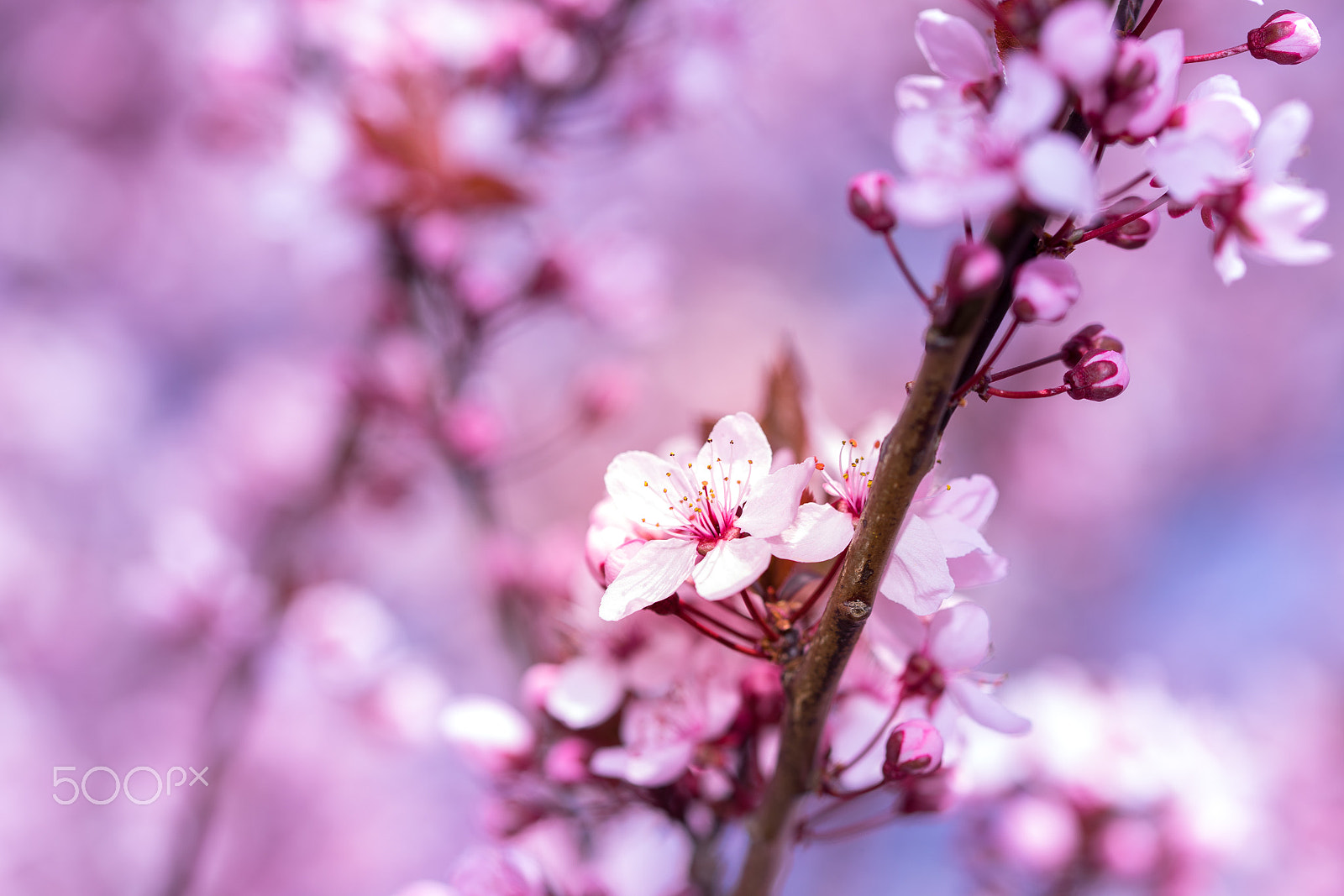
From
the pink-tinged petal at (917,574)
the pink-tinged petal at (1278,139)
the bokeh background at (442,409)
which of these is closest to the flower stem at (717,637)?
the pink-tinged petal at (917,574)

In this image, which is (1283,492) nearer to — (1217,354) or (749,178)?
(1217,354)

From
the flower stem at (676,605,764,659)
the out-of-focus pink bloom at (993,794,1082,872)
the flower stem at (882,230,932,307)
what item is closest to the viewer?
the flower stem at (882,230,932,307)

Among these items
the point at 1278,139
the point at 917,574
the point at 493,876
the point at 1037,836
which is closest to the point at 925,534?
the point at 917,574

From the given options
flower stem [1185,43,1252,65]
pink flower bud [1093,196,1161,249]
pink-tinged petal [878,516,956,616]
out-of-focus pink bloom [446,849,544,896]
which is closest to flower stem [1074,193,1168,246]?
pink flower bud [1093,196,1161,249]

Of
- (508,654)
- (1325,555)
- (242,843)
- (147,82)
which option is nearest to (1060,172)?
(508,654)

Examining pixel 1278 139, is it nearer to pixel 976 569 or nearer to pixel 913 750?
pixel 976 569

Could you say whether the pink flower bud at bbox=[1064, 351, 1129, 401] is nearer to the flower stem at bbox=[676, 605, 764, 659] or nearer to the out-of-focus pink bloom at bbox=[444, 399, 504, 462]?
the flower stem at bbox=[676, 605, 764, 659]
